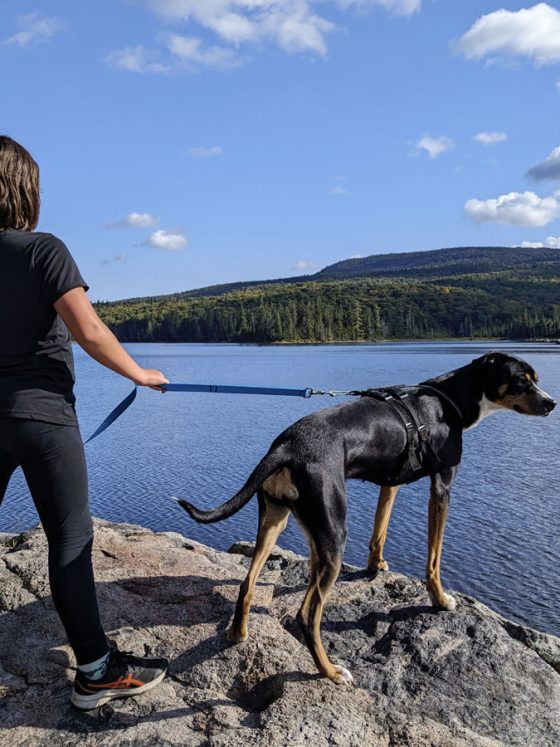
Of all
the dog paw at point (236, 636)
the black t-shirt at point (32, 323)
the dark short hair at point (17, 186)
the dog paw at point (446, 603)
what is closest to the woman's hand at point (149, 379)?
the black t-shirt at point (32, 323)

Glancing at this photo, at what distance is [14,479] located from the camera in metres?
14.3

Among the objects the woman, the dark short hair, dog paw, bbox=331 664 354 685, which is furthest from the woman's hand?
dog paw, bbox=331 664 354 685

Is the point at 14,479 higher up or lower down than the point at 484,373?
lower down

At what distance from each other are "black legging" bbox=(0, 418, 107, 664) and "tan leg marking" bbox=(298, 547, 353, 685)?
1.10m

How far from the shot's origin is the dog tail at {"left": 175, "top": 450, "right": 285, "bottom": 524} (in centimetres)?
363

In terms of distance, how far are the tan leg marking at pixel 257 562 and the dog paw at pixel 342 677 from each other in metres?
0.58

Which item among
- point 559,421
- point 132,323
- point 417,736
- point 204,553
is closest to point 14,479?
point 204,553

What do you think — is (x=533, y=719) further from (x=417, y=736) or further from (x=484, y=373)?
(x=484, y=373)

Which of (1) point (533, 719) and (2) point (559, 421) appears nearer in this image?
(1) point (533, 719)

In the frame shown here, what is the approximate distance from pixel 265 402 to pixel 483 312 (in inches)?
5406

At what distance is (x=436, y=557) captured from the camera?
459cm

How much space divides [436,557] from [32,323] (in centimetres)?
308

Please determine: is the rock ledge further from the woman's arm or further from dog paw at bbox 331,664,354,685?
the woman's arm

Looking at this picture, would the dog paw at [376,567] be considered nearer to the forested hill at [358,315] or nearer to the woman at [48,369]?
the woman at [48,369]
